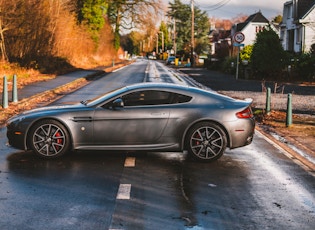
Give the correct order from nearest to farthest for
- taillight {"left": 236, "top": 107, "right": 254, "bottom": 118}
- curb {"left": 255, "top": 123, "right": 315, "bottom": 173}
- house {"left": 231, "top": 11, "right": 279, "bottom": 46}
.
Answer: curb {"left": 255, "top": 123, "right": 315, "bottom": 173} → taillight {"left": 236, "top": 107, "right": 254, "bottom": 118} → house {"left": 231, "top": 11, "right": 279, "bottom": 46}

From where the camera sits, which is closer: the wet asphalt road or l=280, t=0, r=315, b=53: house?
the wet asphalt road

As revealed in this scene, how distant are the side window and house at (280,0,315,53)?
36.0 m

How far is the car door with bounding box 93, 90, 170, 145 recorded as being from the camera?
835 cm

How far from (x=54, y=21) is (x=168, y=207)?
111 feet

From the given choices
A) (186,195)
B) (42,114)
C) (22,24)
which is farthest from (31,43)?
(186,195)

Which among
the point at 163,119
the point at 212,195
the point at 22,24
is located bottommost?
the point at 212,195

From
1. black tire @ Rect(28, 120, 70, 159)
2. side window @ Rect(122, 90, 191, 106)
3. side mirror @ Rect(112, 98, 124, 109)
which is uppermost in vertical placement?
side window @ Rect(122, 90, 191, 106)

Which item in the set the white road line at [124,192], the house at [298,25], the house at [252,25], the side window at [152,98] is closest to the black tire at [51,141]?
the side window at [152,98]

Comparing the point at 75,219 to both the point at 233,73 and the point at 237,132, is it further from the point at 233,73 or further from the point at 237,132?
the point at 233,73

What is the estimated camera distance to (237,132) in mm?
8516

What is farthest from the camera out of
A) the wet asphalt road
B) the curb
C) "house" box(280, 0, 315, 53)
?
"house" box(280, 0, 315, 53)

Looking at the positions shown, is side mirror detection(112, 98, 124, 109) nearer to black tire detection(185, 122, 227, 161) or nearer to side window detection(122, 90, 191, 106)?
side window detection(122, 90, 191, 106)

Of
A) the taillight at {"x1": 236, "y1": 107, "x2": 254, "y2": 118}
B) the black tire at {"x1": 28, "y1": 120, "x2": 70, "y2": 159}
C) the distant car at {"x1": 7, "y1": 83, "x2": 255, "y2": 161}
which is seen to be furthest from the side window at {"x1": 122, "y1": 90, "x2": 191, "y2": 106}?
the black tire at {"x1": 28, "y1": 120, "x2": 70, "y2": 159}

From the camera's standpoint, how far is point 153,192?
6.46 meters
